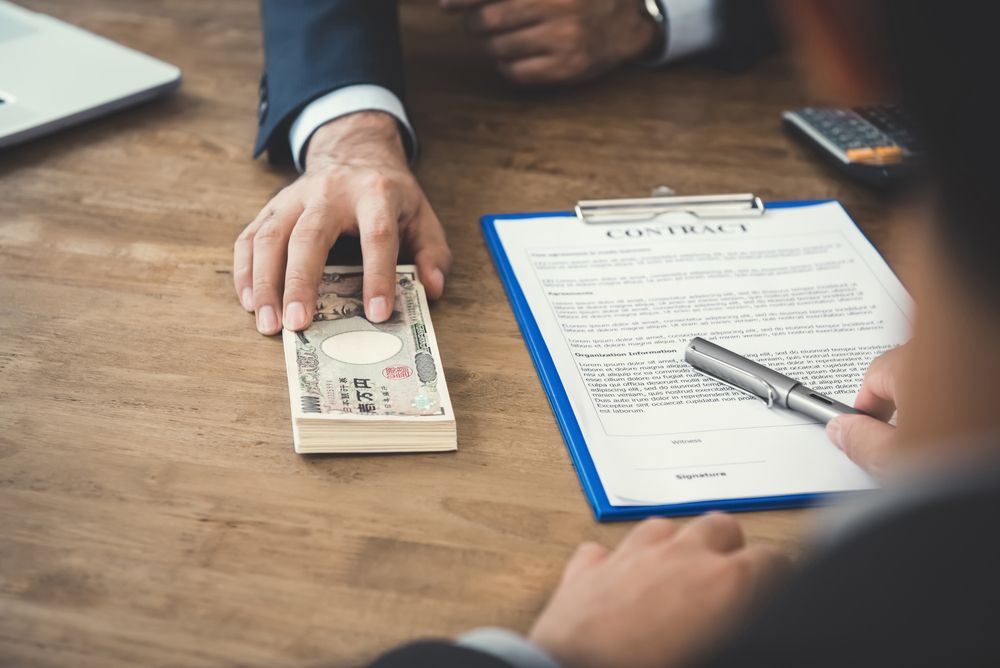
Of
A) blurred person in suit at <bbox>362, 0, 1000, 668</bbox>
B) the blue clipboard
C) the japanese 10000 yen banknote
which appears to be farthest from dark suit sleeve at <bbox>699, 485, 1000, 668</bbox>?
the japanese 10000 yen banknote

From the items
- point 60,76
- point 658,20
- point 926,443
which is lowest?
point 60,76

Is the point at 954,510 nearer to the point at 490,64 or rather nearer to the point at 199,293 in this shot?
the point at 199,293

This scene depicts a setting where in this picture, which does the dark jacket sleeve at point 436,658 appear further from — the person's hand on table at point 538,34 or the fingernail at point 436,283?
the person's hand on table at point 538,34

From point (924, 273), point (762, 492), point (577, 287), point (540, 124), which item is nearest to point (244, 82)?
point (540, 124)

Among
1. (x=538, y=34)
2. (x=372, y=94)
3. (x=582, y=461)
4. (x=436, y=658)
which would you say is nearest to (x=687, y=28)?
(x=538, y=34)

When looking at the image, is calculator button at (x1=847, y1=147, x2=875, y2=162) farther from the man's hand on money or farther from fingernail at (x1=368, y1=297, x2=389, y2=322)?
fingernail at (x1=368, y1=297, x2=389, y2=322)

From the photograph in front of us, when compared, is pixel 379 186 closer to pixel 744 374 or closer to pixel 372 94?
pixel 372 94

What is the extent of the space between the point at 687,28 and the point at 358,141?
576 mm

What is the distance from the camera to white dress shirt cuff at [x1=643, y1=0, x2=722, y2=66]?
1.43m

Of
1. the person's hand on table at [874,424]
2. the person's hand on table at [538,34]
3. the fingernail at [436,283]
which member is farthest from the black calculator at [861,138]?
the fingernail at [436,283]

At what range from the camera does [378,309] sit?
0.89 meters

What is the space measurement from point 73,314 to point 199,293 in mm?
109

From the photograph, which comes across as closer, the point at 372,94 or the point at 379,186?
the point at 379,186

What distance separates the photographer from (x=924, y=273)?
51 cm
